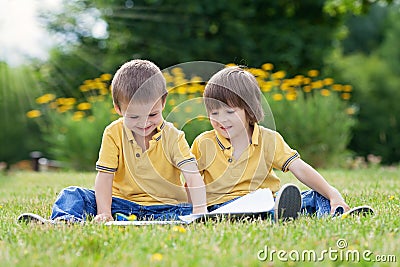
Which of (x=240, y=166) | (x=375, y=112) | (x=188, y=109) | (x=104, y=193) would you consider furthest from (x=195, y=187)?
(x=375, y=112)

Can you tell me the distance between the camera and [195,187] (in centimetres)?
325

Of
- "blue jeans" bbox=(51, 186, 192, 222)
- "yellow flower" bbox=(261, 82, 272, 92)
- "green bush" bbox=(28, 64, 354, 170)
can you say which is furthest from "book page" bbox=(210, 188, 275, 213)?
"yellow flower" bbox=(261, 82, 272, 92)

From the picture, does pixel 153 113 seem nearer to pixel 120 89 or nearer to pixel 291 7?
pixel 120 89

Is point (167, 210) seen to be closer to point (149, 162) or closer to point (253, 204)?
point (149, 162)

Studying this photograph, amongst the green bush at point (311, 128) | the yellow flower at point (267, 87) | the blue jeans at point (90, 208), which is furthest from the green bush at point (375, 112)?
the blue jeans at point (90, 208)

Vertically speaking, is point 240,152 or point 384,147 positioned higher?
point 240,152

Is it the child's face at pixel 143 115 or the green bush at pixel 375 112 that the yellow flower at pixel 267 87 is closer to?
the child's face at pixel 143 115

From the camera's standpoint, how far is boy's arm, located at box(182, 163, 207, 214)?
127 inches

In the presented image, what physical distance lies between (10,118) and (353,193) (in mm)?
9541

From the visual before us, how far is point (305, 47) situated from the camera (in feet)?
45.6

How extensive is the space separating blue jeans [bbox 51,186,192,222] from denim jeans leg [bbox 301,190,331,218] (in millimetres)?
652

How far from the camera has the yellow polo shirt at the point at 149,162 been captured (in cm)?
339

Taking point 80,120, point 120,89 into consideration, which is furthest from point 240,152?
point 80,120

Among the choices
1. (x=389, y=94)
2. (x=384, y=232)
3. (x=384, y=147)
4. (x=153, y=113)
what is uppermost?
(x=153, y=113)
